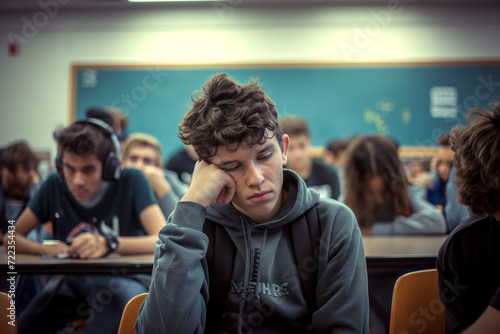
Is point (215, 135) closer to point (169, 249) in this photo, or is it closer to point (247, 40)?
point (169, 249)

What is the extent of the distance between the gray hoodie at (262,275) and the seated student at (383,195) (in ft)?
3.64

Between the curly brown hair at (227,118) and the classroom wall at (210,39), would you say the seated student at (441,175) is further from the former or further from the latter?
the classroom wall at (210,39)

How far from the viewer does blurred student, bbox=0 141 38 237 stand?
266cm

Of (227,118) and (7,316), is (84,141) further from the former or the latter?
(227,118)

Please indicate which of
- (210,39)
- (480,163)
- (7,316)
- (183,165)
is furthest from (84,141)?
(210,39)

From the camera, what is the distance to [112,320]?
63.6 inches

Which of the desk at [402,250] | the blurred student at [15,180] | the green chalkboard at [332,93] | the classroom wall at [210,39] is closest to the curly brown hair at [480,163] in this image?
the desk at [402,250]

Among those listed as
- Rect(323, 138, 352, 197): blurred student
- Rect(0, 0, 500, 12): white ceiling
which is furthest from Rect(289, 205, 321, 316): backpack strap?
Rect(0, 0, 500, 12): white ceiling

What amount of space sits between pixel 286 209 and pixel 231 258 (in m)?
0.19

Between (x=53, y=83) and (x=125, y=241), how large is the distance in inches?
140

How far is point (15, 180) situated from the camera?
9.05 feet

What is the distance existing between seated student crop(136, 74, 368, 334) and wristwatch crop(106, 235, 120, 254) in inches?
28.2

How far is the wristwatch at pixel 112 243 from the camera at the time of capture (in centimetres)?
169

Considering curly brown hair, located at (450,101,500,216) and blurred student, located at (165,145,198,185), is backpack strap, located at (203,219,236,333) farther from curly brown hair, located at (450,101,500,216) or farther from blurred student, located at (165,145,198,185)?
blurred student, located at (165,145,198,185)
